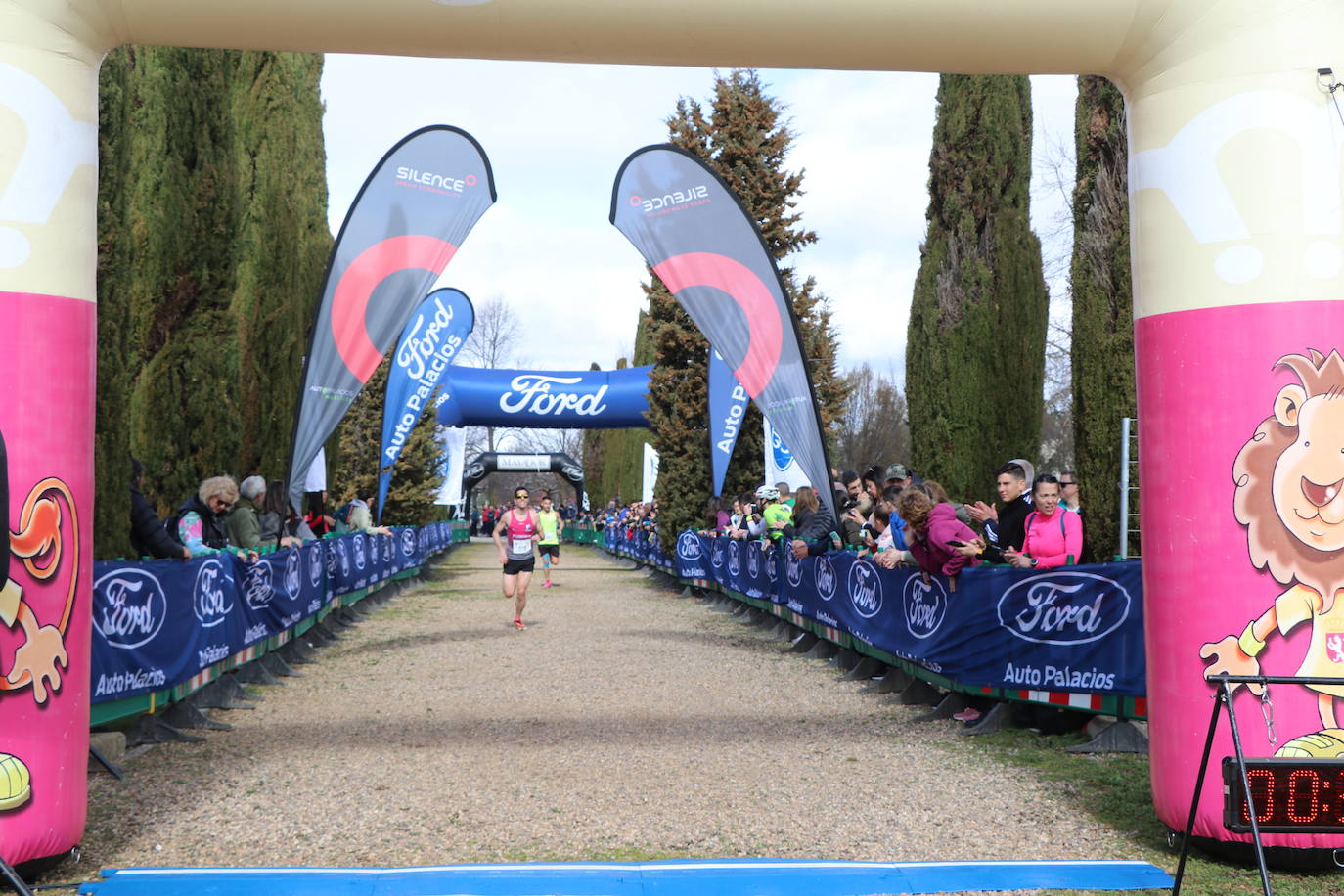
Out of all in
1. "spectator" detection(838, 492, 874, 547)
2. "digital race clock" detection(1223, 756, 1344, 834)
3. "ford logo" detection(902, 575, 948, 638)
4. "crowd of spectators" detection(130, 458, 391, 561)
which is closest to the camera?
"digital race clock" detection(1223, 756, 1344, 834)

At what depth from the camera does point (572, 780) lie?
700 centimetres

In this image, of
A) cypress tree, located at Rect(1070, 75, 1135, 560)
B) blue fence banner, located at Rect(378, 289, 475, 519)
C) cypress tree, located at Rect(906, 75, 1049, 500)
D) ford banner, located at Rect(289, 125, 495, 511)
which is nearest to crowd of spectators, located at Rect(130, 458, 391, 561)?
ford banner, located at Rect(289, 125, 495, 511)

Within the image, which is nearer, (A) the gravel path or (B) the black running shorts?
(A) the gravel path

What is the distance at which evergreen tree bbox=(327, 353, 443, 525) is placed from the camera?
3122 cm

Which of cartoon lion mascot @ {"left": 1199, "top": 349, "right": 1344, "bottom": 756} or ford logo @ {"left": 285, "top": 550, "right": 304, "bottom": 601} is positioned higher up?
cartoon lion mascot @ {"left": 1199, "top": 349, "right": 1344, "bottom": 756}

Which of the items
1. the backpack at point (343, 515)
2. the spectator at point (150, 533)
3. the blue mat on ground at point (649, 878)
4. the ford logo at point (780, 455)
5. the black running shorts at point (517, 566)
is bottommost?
the blue mat on ground at point (649, 878)

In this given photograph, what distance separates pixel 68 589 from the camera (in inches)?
206

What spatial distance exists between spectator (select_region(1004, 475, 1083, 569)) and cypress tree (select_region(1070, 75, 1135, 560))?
4.02m

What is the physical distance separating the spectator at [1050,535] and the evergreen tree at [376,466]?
2381 cm

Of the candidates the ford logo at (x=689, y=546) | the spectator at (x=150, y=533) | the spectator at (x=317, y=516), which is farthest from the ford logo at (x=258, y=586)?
the ford logo at (x=689, y=546)

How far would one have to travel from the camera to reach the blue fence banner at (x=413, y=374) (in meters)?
16.7

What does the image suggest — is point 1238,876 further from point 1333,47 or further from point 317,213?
point 317,213

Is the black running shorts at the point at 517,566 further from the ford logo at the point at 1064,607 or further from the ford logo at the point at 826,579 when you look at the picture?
the ford logo at the point at 1064,607

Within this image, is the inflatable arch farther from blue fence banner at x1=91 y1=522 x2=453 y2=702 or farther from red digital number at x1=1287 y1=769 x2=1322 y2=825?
blue fence banner at x1=91 y1=522 x2=453 y2=702
